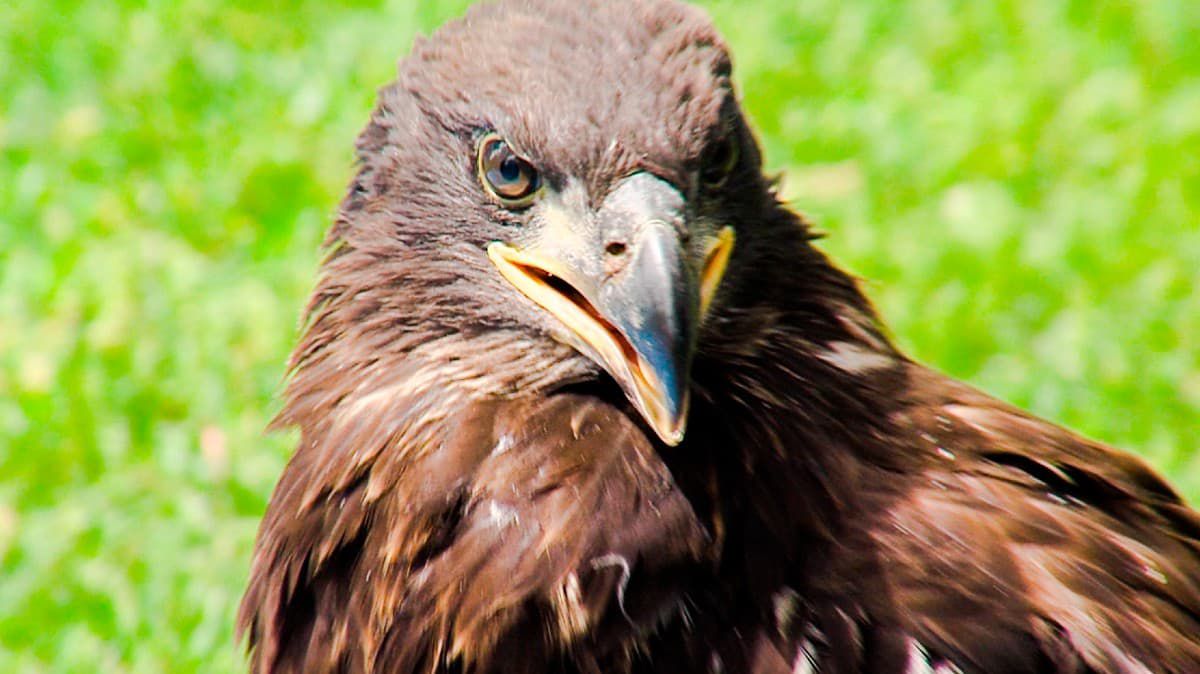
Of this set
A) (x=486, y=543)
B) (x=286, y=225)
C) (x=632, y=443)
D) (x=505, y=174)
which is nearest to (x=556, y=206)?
(x=505, y=174)

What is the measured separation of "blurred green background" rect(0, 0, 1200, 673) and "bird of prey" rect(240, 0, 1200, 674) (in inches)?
68.6

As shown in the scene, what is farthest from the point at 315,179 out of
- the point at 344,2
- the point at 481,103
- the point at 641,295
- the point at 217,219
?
the point at 641,295

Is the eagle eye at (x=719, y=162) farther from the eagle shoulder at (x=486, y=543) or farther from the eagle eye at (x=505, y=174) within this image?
the eagle shoulder at (x=486, y=543)

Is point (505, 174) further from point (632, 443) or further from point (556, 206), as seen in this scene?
point (632, 443)

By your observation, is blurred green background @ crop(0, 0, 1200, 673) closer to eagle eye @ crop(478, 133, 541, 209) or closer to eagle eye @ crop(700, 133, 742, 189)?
eagle eye @ crop(478, 133, 541, 209)

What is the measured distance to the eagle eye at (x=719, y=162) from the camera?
9.62 feet

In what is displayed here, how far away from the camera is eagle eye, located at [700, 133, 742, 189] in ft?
9.62

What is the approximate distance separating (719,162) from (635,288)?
399 millimetres

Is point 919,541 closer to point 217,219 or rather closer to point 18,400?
point 18,400

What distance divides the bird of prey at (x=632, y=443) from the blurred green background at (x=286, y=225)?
5.72 feet

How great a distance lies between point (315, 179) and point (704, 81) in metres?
3.44

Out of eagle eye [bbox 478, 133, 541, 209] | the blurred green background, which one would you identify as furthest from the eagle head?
the blurred green background

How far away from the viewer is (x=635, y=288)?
268cm

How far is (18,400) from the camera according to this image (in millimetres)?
5336
